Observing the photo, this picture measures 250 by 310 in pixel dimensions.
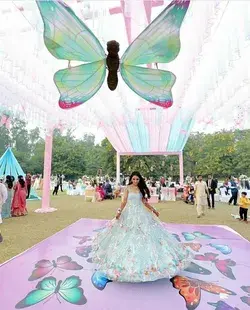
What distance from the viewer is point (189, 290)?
2809 mm

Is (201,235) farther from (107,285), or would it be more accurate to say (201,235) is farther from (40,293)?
(40,293)

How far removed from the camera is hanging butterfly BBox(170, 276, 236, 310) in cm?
259

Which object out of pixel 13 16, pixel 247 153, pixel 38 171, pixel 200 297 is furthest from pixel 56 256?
pixel 38 171

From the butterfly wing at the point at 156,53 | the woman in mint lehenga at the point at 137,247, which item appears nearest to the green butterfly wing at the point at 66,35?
the butterfly wing at the point at 156,53

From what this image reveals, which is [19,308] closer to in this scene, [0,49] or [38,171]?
[0,49]

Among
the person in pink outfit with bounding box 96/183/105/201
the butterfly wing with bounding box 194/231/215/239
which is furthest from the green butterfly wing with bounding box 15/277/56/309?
the person in pink outfit with bounding box 96/183/105/201

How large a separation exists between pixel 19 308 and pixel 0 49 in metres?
3.78

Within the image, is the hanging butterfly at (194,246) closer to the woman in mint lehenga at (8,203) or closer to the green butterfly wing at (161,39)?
the green butterfly wing at (161,39)

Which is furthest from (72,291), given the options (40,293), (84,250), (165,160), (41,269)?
(165,160)

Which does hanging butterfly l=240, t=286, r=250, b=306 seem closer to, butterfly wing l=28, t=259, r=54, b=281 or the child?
butterfly wing l=28, t=259, r=54, b=281

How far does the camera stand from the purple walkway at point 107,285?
2521 mm

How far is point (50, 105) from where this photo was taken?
7.09 m

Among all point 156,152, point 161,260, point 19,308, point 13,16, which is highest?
point 13,16

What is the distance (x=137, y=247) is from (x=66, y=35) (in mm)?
2674
